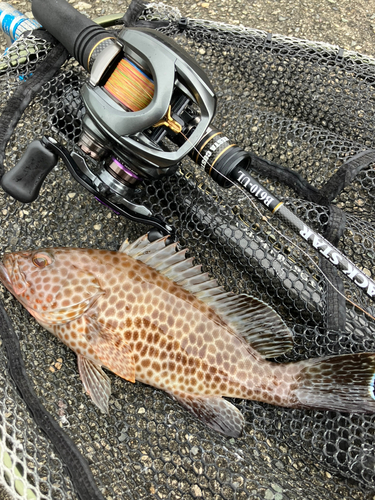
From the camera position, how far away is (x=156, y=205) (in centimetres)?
241

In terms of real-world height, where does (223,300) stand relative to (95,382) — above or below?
above

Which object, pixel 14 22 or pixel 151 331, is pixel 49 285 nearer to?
pixel 151 331

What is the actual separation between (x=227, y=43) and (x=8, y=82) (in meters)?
1.53

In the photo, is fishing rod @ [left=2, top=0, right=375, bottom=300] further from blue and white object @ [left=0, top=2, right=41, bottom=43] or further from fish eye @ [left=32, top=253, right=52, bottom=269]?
blue and white object @ [left=0, top=2, right=41, bottom=43]

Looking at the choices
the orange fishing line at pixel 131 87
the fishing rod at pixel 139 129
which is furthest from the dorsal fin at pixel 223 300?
the orange fishing line at pixel 131 87

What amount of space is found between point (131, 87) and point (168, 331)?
1245 mm

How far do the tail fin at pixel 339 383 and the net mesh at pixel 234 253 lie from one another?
0.17 metres

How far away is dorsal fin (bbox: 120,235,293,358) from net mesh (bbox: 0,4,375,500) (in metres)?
0.23

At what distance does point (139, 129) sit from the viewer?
1741 millimetres

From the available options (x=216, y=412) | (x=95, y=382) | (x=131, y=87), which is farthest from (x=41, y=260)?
(x=216, y=412)

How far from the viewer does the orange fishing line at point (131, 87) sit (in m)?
1.79

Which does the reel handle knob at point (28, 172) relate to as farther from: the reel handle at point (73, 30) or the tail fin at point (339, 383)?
the tail fin at point (339, 383)

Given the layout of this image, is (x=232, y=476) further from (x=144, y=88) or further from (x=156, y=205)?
(x=144, y=88)

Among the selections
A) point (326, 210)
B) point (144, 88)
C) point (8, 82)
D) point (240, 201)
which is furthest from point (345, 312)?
point (8, 82)
